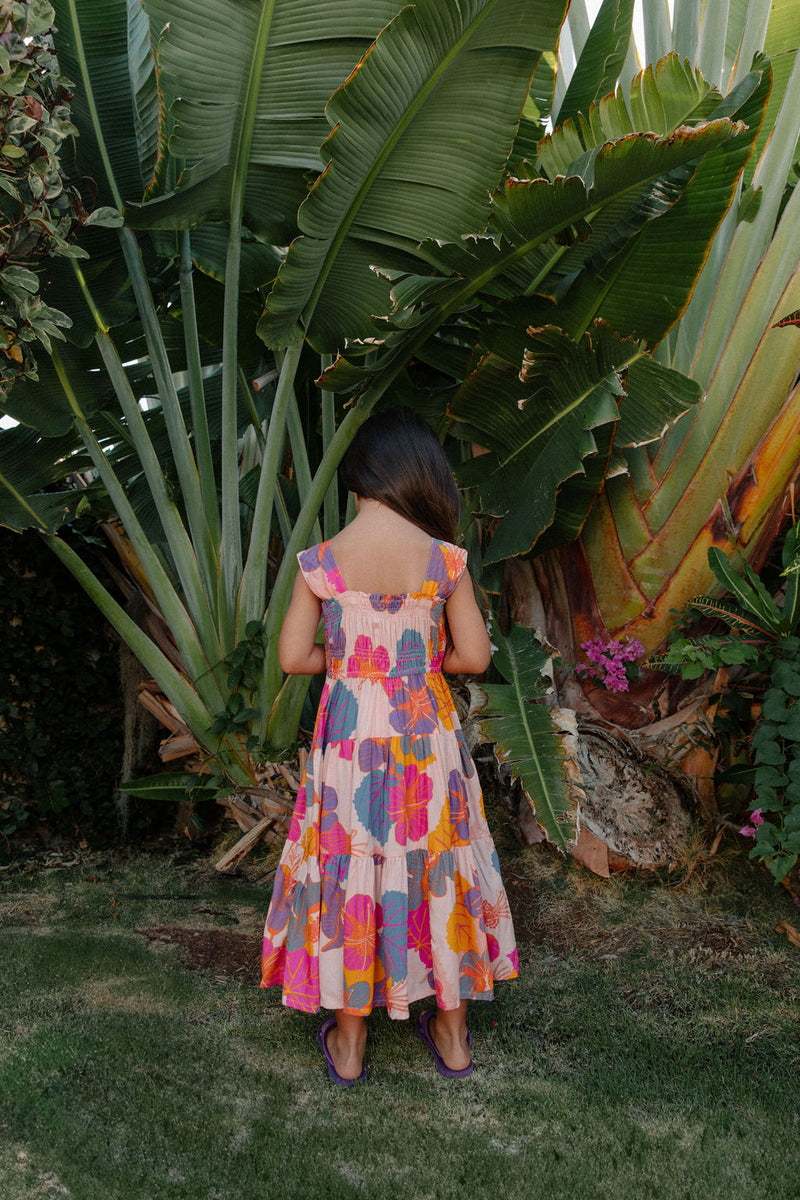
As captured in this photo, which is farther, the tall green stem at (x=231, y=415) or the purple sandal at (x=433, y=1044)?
the tall green stem at (x=231, y=415)

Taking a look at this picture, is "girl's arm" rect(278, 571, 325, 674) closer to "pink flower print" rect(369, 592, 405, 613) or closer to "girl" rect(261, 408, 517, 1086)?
"girl" rect(261, 408, 517, 1086)

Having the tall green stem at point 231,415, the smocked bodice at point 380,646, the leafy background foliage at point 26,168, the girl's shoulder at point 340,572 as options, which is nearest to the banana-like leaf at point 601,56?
the tall green stem at point 231,415

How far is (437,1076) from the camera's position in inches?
87.6

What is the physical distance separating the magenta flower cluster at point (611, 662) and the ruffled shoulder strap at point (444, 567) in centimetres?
132

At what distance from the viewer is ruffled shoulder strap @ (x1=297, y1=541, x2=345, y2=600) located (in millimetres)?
2154

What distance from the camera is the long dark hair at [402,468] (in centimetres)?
217

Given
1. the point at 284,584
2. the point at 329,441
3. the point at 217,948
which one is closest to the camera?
the point at 217,948

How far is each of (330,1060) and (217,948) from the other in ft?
3.01

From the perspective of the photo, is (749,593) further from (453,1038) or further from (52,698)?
(52,698)

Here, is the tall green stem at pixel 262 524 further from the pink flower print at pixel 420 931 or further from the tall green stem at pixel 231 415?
the pink flower print at pixel 420 931

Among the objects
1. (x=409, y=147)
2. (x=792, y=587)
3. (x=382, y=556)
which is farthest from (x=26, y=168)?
(x=792, y=587)

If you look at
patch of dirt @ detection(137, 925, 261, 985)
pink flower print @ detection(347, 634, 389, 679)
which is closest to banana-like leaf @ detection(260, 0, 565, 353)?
pink flower print @ detection(347, 634, 389, 679)

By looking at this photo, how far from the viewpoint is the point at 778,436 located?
10.5 feet

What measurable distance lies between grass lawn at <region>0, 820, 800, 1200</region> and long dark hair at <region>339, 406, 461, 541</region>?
4.97 ft
